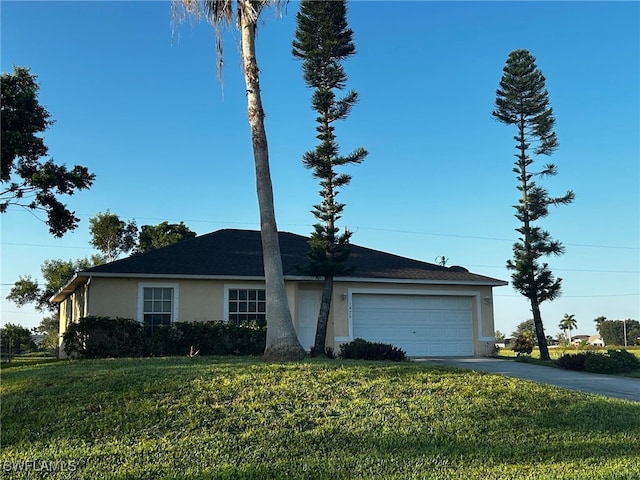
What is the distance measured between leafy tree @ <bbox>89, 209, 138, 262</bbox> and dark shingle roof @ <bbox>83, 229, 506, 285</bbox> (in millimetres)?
19455

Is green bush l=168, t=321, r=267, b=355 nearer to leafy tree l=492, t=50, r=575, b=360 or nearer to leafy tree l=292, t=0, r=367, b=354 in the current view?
leafy tree l=292, t=0, r=367, b=354

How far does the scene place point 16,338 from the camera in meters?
32.1

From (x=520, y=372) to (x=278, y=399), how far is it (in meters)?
8.78

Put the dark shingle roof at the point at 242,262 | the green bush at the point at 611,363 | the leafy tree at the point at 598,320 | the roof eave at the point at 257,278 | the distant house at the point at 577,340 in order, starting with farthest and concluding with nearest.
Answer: the leafy tree at the point at 598,320 → the distant house at the point at 577,340 → the dark shingle roof at the point at 242,262 → the roof eave at the point at 257,278 → the green bush at the point at 611,363

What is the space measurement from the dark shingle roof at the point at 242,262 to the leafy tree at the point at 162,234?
668 inches

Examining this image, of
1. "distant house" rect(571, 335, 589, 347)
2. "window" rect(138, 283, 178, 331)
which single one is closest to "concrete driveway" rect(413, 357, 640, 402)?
"window" rect(138, 283, 178, 331)

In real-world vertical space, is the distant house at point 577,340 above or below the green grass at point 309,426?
below

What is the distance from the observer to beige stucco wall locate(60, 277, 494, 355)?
653 inches

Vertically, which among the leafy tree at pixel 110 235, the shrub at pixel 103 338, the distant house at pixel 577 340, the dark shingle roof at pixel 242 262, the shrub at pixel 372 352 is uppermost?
the leafy tree at pixel 110 235

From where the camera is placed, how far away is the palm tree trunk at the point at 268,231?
11.0 meters

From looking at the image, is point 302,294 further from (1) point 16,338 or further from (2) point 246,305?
(1) point 16,338

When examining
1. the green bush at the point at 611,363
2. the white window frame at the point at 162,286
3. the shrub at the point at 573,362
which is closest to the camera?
the green bush at the point at 611,363

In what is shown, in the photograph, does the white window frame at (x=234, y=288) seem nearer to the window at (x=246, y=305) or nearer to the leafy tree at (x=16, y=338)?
the window at (x=246, y=305)

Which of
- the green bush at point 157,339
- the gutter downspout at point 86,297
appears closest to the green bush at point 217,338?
the green bush at point 157,339
